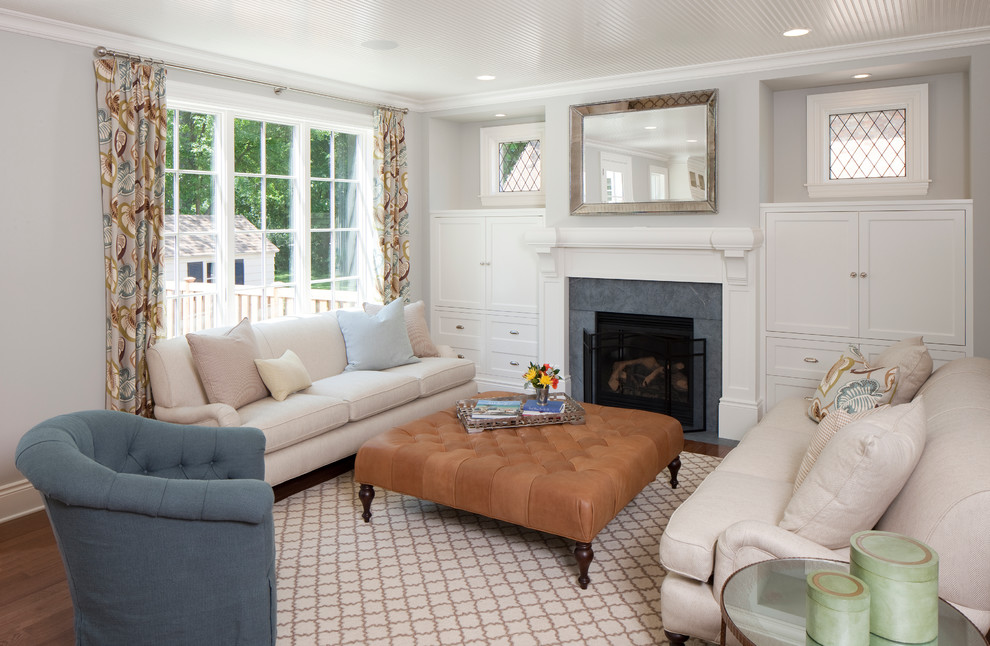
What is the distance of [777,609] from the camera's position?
1732 mm

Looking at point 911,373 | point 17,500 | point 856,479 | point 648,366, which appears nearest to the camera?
point 856,479

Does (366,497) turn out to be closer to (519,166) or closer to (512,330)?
(512,330)

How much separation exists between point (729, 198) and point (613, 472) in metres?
2.58

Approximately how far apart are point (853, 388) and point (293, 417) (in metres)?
2.78

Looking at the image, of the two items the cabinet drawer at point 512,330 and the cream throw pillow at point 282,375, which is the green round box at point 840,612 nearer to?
the cream throw pillow at point 282,375

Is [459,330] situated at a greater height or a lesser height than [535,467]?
greater

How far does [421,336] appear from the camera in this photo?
5.39 m

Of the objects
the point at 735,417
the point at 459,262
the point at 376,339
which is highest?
the point at 459,262

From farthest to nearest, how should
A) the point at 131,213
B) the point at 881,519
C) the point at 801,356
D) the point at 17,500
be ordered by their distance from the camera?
the point at 801,356 → the point at 131,213 → the point at 17,500 → the point at 881,519

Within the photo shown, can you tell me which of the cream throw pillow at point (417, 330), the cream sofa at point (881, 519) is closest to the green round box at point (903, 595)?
the cream sofa at point (881, 519)

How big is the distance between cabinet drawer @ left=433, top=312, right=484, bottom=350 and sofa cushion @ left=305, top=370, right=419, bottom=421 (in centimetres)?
148

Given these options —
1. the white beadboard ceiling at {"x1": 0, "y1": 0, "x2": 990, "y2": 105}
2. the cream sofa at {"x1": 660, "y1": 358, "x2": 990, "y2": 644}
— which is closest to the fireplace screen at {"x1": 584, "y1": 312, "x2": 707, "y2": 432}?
the white beadboard ceiling at {"x1": 0, "y1": 0, "x2": 990, "y2": 105}

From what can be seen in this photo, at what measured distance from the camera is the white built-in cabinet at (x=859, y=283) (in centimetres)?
427

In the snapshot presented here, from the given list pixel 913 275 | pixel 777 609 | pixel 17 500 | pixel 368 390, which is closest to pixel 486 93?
pixel 368 390
